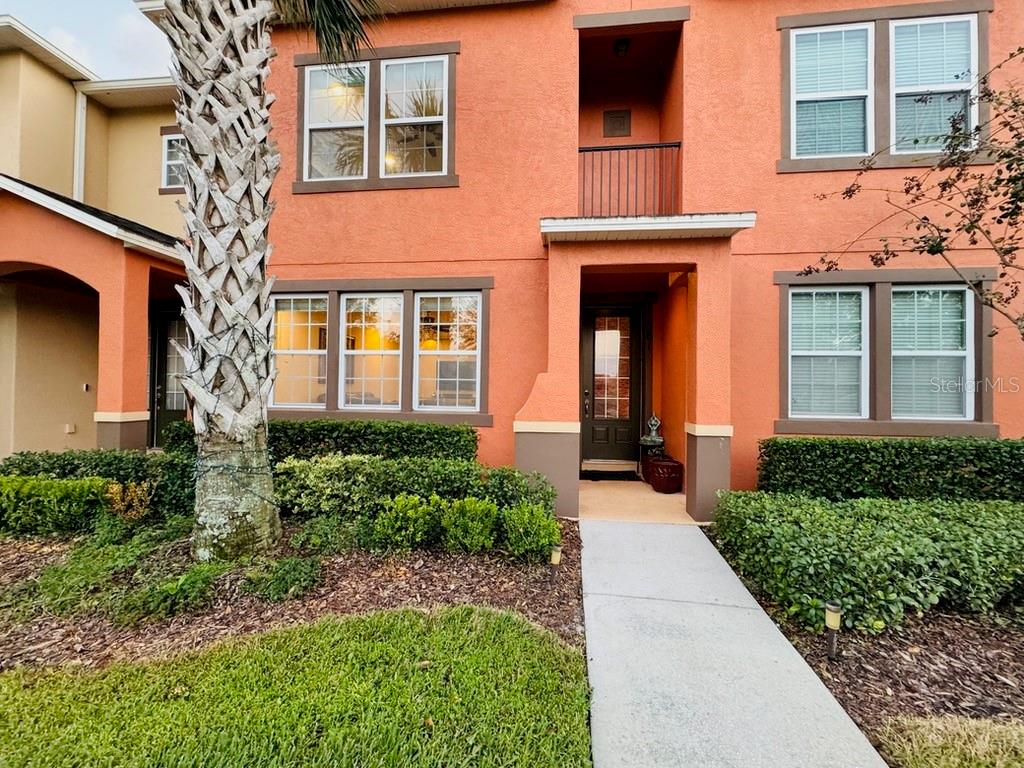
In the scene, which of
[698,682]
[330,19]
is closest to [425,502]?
[698,682]

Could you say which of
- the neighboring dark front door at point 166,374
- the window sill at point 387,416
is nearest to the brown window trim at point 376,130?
the window sill at point 387,416

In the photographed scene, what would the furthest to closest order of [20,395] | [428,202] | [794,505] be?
[20,395], [428,202], [794,505]

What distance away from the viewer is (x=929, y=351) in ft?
19.7

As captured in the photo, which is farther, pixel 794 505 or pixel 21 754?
pixel 794 505

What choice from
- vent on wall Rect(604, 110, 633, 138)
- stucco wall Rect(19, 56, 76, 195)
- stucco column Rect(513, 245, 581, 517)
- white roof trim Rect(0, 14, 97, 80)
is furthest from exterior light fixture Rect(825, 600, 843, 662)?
white roof trim Rect(0, 14, 97, 80)

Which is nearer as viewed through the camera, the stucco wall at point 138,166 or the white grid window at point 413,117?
the white grid window at point 413,117

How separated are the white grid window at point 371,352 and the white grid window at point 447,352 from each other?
399mm

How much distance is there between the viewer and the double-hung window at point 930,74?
5.85 m

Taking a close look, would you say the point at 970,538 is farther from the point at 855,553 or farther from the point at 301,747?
the point at 301,747

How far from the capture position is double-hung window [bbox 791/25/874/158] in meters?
6.09

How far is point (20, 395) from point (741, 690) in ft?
39.0

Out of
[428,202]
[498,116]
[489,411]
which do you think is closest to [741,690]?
[489,411]

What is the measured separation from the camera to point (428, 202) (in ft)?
22.4

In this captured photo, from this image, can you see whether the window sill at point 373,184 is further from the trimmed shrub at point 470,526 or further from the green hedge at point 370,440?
the trimmed shrub at point 470,526
